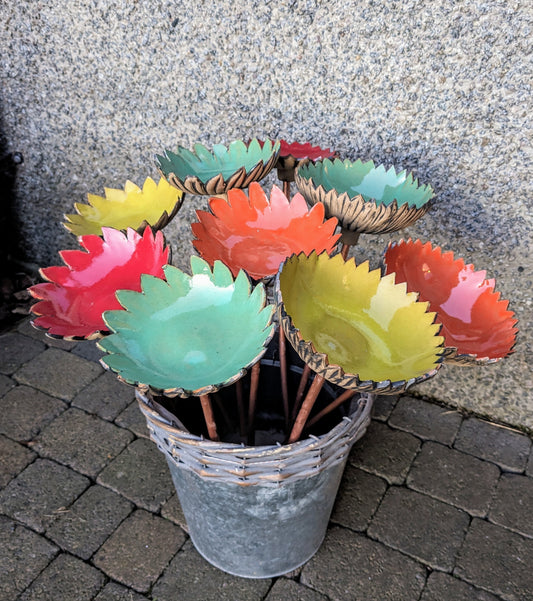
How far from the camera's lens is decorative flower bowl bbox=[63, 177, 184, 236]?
1484 mm

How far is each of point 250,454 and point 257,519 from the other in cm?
31

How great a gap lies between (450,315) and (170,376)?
0.74 meters

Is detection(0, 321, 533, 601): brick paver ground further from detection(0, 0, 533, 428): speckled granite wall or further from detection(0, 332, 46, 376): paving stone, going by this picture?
detection(0, 0, 533, 428): speckled granite wall

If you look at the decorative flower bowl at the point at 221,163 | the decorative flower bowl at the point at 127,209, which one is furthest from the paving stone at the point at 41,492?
the decorative flower bowl at the point at 221,163

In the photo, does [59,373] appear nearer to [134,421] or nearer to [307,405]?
[134,421]

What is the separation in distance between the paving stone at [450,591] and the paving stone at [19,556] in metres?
1.20

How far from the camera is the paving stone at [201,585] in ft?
5.24

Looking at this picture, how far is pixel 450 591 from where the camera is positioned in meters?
1.61

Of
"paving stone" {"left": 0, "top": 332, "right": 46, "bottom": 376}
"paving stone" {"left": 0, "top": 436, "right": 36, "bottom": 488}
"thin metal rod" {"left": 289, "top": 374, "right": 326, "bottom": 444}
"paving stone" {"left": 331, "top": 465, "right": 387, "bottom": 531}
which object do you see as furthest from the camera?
"paving stone" {"left": 0, "top": 332, "right": 46, "bottom": 376}

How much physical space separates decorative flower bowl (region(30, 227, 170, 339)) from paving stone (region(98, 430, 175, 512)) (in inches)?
36.2

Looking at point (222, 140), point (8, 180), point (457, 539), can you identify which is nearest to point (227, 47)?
point (222, 140)

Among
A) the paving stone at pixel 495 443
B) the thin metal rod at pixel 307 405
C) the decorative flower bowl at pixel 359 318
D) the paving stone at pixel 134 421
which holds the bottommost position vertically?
the paving stone at pixel 134 421

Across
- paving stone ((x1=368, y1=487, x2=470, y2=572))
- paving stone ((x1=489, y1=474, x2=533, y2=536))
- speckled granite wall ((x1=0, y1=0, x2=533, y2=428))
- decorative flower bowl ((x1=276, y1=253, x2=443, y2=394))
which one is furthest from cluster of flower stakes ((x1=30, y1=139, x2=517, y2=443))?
paving stone ((x1=489, y1=474, x2=533, y2=536))

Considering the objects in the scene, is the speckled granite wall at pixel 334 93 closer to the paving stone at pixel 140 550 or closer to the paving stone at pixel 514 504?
the paving stone at pixel 514 504
